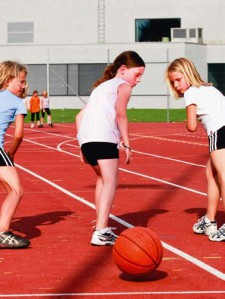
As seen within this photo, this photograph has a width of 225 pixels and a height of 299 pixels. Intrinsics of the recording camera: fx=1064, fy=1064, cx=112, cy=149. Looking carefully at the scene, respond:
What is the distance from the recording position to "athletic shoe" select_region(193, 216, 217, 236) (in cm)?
1136

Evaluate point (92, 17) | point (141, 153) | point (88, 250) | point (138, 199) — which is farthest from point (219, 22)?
point (88, 250)

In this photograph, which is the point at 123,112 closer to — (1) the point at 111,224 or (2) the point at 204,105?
(2) the point at 204,105

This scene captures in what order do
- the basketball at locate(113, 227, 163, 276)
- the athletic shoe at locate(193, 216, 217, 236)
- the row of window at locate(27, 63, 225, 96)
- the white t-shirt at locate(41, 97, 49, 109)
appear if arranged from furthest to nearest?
1. the row of window at locate(27, 63, 225, 96)
2. the white t-shirt at locate(41, 97, 49, 109)
3. the athletic shoe at locate(193, 216, 217, 236)
4. the basketball at locate(113, 227, 163, 276)

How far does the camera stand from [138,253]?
353 inches

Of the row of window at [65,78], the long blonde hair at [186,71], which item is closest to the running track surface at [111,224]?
the long blonde hair at [186,71]

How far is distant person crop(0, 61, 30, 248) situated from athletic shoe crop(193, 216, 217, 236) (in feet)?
6.52

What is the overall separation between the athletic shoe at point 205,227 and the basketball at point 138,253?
2.21 metres

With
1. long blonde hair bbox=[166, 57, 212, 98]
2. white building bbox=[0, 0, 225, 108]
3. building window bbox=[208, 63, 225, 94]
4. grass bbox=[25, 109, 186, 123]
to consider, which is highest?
long blonde hair bbox=[166, 57, 212, 98]

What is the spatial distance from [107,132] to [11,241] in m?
1.48

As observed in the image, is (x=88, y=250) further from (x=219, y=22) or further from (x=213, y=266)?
(x=219, y=22)

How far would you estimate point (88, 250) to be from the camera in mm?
10508

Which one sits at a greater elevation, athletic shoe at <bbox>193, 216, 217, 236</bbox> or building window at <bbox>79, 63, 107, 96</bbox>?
athletic shoe at <bbox>193, 216, 217, 236</bbox>

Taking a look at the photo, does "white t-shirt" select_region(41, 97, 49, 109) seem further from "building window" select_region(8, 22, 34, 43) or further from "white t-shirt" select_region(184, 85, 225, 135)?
"white t-shirt" select_region(184, 85, 225, 135)

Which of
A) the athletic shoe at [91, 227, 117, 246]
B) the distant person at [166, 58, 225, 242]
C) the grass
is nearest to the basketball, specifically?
the athletic shoe at [91, 227, 117, 246]
